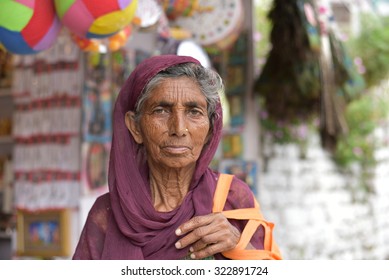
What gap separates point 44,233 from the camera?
4500mm

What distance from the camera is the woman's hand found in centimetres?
169

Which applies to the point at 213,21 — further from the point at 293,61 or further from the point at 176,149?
the point at 176,149

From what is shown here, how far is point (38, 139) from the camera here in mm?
4523

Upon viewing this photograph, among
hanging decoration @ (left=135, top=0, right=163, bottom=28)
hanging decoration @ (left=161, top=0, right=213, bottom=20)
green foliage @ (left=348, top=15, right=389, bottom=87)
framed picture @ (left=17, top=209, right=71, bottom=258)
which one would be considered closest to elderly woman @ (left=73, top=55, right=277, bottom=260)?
hanging decoration @ (left=135, top=0, right=163, bottom=28)

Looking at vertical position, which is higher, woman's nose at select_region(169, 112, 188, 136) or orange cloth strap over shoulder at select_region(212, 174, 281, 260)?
woman's nose at select_region(169, 112, 188, 136)

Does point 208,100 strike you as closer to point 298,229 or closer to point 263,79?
point 263,79

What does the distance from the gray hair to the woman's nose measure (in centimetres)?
11

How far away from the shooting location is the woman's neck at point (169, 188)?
1.86 metres

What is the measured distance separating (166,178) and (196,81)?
0.99 feet

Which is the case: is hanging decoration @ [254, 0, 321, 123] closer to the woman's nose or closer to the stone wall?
the stone wall

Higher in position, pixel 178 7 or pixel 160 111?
pixel 178 7

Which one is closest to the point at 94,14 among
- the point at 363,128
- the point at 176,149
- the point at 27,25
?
the point at 27,25

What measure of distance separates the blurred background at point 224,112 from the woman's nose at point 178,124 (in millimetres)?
1206

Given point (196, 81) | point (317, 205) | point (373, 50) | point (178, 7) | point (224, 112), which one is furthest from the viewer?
point (373, 50)
